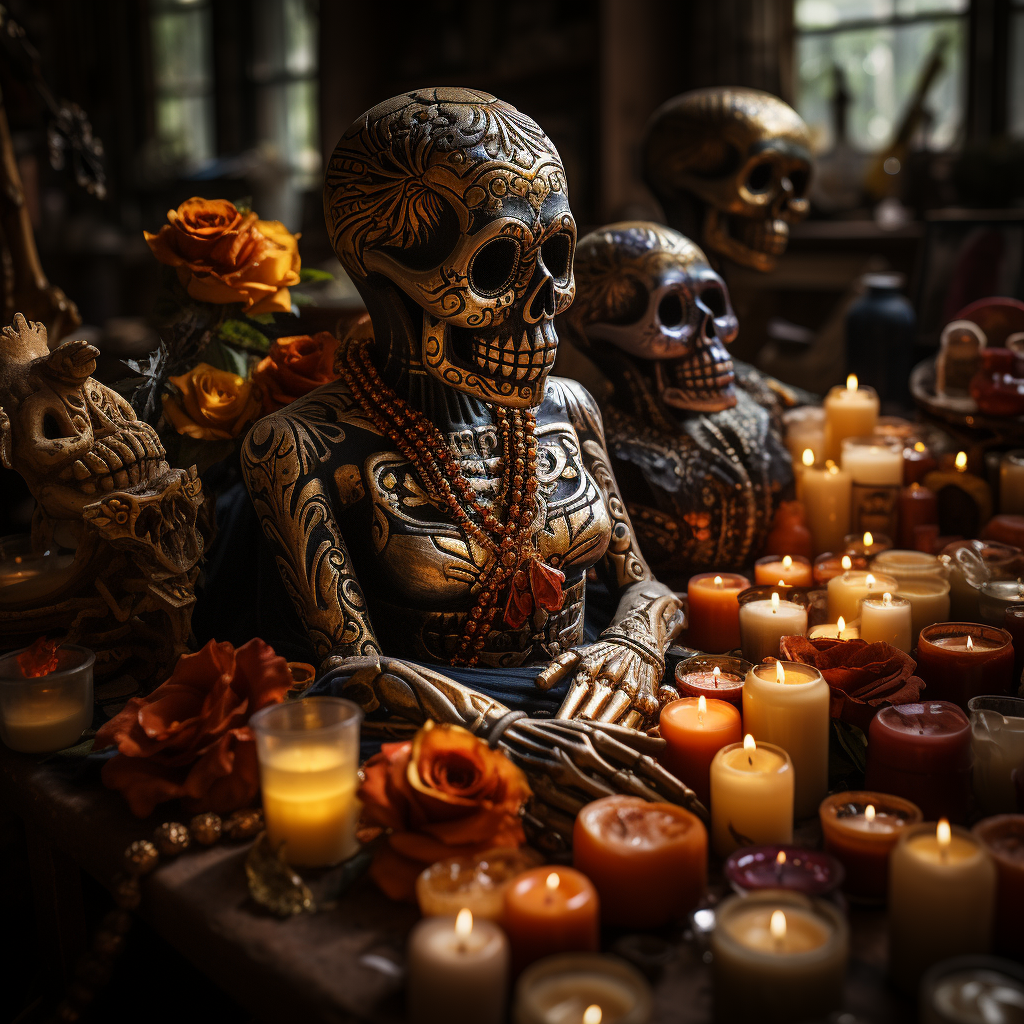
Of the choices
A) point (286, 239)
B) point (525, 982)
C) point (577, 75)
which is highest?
point (577, 75)

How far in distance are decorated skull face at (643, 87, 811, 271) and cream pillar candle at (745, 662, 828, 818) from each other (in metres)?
1.39

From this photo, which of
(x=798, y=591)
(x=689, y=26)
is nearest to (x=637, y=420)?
(x=798, y=591)

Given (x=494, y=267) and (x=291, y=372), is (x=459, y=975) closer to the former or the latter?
(x=494, y=267)

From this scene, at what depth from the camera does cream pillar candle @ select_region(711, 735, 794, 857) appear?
1.23 m

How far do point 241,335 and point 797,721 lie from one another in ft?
3.89

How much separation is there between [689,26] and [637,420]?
9.89ft

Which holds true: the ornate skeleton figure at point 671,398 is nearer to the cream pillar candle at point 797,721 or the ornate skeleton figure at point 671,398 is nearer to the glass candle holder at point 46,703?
the cream pillar candle at point 797,721

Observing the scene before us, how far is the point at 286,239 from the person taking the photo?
1943mm

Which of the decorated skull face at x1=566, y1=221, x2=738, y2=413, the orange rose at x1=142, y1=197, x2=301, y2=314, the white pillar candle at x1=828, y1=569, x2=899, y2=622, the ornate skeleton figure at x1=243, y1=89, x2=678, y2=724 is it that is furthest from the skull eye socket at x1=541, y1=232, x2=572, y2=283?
the white pillar candle at x1=828, y1=569, x2=899, y2=622

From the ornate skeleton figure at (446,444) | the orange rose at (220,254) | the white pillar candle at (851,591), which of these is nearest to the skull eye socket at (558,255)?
the ornate skeleton figure at (446,444)

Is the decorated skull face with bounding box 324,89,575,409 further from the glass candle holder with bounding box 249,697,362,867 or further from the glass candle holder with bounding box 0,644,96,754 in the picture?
the glass candle holder with bounding box 0,644,96,754

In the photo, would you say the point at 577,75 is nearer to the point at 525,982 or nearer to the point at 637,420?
the point at 637,420

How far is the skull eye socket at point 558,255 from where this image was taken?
155cm

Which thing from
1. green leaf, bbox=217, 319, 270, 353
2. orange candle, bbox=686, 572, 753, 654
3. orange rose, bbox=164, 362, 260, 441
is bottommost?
orange candle, bbox=686, 572, 753, 654
